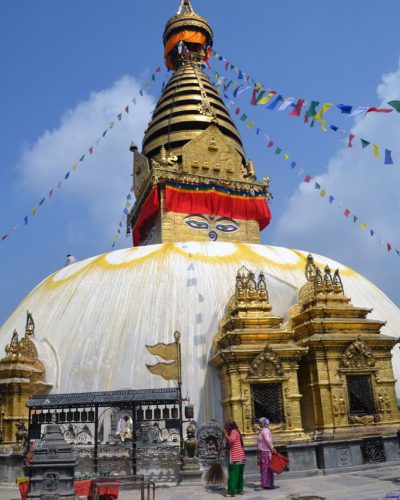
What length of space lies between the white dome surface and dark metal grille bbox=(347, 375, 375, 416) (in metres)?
3.54

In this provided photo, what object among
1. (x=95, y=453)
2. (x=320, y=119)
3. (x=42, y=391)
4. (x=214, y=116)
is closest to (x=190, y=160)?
(x=214, y=116)

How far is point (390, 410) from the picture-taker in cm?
1565

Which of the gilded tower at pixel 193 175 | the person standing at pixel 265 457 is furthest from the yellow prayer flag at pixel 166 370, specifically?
the gilded tower at pixel 193 175

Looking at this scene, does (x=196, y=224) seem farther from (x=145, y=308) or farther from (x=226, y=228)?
(x=145, y=308)

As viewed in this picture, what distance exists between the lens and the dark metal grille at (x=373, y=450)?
1457cm

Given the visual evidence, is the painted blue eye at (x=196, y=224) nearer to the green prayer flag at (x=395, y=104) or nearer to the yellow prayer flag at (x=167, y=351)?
the yellow prayer flag at (x=167, y=351)

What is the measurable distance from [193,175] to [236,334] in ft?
49.4

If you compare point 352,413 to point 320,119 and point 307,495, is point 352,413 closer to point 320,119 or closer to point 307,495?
point 307,495

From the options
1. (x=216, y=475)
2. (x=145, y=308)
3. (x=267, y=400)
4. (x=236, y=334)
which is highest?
(x=145, y=308)

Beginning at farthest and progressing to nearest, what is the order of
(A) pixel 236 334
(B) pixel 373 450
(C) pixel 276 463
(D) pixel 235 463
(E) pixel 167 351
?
1. (A) pixel 236 334
2. (E) pixel 167 351
3. (B) pixel 373 450
4. (C) pixel 276 463
5. (D) pixel 235 463

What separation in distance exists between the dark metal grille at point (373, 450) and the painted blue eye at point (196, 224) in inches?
617

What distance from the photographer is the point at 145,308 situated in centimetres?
1788

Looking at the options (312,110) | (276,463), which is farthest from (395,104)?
(276,463)

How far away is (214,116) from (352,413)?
72.6ft
